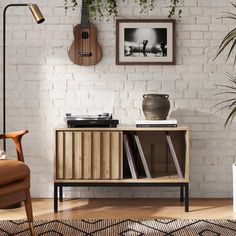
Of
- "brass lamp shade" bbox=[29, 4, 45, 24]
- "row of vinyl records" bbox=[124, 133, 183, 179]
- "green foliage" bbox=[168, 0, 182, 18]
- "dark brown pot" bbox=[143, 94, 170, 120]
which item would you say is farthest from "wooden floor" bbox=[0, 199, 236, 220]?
"green foliage" bbox=[168, 0, 182, 18]

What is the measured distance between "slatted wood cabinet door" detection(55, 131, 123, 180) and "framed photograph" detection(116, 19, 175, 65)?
812 millimetres

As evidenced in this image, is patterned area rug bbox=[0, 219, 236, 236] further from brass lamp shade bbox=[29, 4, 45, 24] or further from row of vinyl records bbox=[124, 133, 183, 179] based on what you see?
brass lamp shade bbox=[29, 4, 45, 24]

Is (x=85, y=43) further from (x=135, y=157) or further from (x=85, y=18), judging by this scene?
(x=135, y=157)

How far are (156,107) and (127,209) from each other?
88 centimetres

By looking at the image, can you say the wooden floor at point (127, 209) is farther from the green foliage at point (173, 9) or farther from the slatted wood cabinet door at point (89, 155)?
the green foliage at point (173, 9)

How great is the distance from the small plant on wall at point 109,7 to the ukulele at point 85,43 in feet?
0.24

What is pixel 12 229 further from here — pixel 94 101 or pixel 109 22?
pixel 109 22

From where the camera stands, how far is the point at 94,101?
4836mm

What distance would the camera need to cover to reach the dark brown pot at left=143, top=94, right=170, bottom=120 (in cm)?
446

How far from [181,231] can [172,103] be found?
1.44 m

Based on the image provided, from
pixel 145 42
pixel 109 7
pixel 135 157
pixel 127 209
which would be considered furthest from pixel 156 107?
pixel 109 7

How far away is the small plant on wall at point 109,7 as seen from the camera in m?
4.73

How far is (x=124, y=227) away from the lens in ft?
12.5

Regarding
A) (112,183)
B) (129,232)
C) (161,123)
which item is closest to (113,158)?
(112,183)
